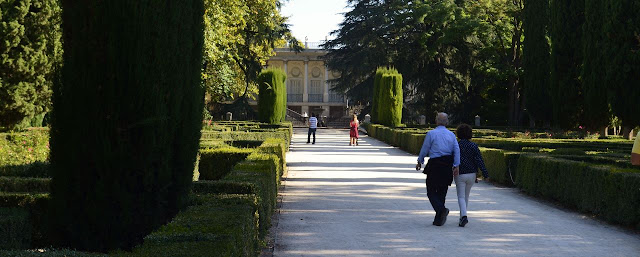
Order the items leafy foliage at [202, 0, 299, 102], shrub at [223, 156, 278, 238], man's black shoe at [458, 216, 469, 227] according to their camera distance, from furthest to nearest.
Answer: leafy foliage at [202, 0, 299, 102], man's black shoe at [458, 216, 469, 227], shrub at [223, 156, 278, 238]

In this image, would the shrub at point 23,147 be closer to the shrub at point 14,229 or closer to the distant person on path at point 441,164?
the shrub at point 14,229

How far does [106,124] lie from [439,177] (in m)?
4.62

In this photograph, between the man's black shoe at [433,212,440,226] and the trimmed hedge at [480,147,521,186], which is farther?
the trimmed hedge at [480,147,521,186]

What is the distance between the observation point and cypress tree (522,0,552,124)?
105 ft

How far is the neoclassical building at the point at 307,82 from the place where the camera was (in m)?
74.6

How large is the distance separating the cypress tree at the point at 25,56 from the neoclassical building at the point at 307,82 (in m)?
58.1

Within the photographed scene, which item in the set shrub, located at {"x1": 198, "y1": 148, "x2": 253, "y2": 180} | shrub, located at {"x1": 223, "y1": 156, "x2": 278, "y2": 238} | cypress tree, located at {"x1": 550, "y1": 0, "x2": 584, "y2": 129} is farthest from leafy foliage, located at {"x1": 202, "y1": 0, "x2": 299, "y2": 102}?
shrub, located at {"x1": 223, "y1": 156, "x2": 278, "y2": 238}

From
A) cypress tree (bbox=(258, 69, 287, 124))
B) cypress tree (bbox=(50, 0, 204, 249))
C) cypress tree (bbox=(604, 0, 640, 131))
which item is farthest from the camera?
cypress tree (bbox=(258, 69, 287, 124))

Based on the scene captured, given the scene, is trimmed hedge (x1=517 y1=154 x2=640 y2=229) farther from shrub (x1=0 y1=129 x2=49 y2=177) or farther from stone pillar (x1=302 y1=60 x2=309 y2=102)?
stone pillar (x1=302 y1=60 x2=309 y2=102)

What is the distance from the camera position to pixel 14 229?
20.4ft

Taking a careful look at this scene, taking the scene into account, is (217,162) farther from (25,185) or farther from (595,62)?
(595,62)

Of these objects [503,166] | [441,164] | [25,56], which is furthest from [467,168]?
[25,56]

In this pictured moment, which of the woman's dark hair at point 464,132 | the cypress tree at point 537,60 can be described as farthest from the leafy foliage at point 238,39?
the woman's dark hair at point 464,132

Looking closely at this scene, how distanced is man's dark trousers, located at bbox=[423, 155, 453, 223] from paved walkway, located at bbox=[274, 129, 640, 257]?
37 cm
